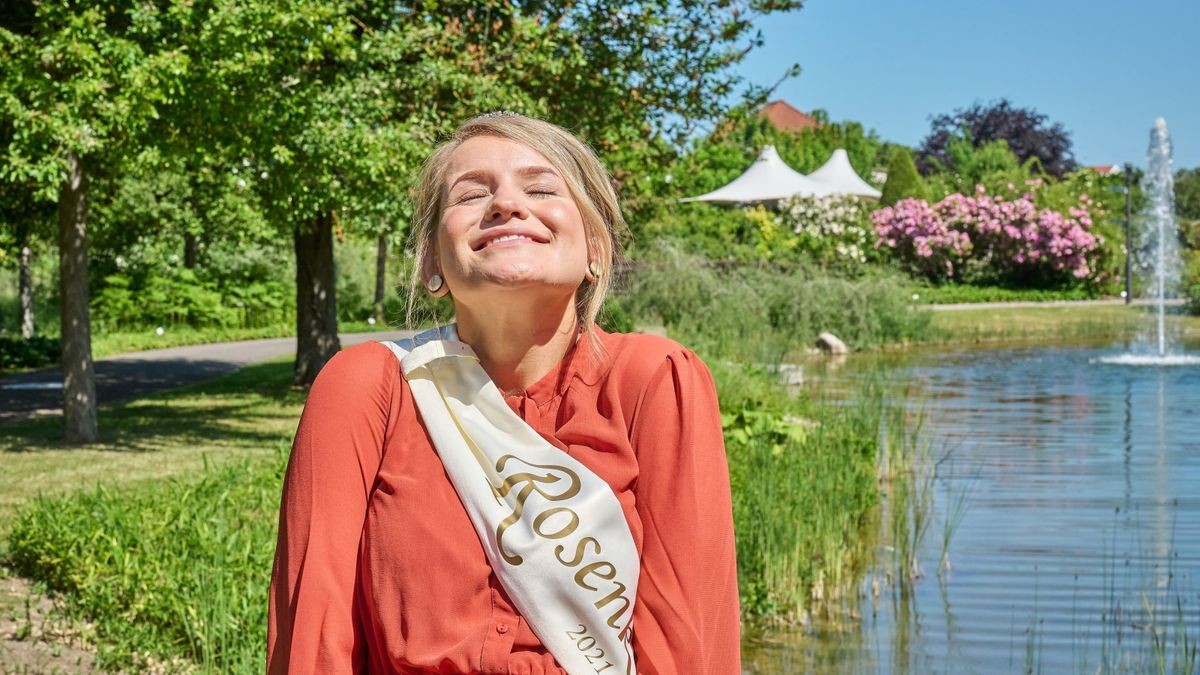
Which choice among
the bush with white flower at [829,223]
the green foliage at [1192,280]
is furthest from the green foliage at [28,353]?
the green foliage at [1192,280]

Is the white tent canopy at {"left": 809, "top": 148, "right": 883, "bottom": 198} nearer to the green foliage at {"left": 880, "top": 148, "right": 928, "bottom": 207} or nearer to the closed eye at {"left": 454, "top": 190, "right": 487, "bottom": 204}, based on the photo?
the green foliage at {"left": 880, "top": 148, "right": 928, "bottom": 207}

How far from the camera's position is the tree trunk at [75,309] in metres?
10.3

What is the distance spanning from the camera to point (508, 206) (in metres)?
2.14

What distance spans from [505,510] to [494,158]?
1.87 feet

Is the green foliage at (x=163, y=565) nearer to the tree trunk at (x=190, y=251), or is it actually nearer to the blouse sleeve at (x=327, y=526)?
the blouse sleeve at (x=327, y=526)

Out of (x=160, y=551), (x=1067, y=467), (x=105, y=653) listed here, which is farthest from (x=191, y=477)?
(x=1067, y=467)

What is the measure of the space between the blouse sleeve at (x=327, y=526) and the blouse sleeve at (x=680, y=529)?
0.41 meters

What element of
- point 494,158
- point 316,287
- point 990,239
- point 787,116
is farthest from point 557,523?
point 787,116

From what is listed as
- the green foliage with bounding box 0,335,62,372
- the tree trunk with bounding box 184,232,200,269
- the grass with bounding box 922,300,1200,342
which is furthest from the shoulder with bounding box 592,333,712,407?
the tree trunk with bounding box 184,232,200,269

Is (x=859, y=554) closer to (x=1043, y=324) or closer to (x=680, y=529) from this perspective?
(x=680, y=529)

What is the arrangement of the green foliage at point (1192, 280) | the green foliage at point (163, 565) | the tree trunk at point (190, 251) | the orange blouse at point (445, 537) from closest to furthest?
the orange blouse at point (445, 537) → the green foliage at point (163, 565) → the tree trunk at point (190, 251) → the green foliage at point (1192, 280)

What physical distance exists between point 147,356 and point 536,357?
68.4 feet

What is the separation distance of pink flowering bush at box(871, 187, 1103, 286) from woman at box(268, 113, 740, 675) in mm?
32382

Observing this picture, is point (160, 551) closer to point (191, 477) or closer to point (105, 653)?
point (105, 653)
